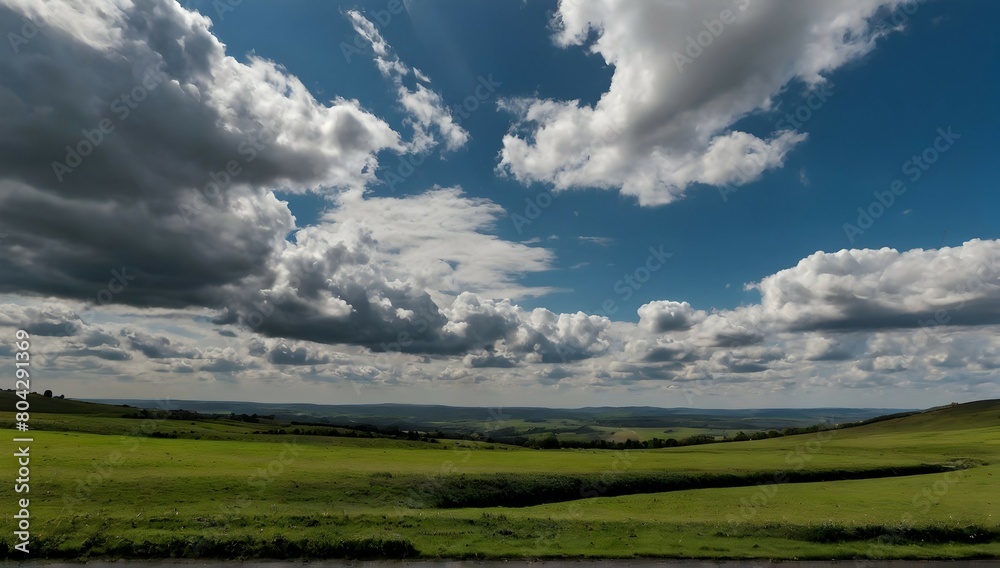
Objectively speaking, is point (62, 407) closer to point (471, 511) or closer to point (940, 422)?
point (471, 511)

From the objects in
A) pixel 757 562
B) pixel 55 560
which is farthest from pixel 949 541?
pixel 55 560

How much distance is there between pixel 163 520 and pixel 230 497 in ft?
22.3

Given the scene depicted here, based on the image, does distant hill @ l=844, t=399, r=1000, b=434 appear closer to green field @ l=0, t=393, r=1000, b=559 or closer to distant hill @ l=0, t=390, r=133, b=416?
green field @ l=0, t=393, r=1000, b=559

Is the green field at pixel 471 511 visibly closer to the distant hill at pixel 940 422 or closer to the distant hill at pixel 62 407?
the distant hill at pixel 940 422

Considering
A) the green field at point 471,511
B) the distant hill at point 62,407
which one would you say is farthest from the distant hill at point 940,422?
the distant hill at point 62,407

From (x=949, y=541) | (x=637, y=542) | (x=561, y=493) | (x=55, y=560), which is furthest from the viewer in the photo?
(x=561, y=493)

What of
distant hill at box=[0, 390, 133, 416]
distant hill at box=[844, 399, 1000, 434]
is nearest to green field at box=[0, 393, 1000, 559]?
distant hill at box=[844, 399, 1000, 434]

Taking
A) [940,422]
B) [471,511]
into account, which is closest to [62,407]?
[471,511]

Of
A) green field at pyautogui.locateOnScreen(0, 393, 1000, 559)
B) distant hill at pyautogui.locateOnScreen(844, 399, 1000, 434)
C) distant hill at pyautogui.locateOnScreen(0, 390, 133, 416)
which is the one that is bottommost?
distant hill at pyautogui.locateOnScreen(844, 399, 1000, 434)

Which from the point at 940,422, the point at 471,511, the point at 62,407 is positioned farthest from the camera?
the point at 940,422

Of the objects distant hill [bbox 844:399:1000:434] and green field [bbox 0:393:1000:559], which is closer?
green field [bbox 0:393:1000:559]

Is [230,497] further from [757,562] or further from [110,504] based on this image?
[757,562]

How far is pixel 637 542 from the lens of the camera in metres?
25.5

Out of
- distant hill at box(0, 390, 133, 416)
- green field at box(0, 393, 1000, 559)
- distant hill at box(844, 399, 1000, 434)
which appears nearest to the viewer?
green field at box(0, 393, 1000, 559)
